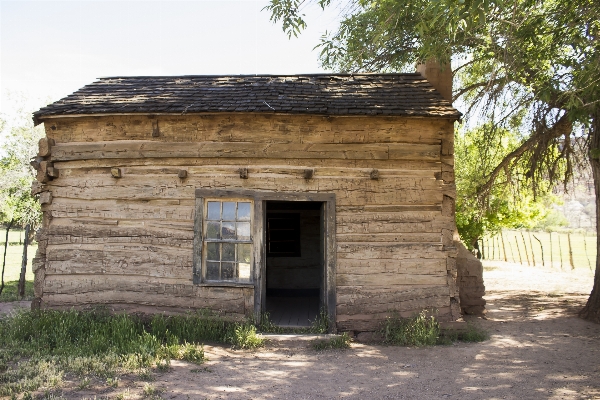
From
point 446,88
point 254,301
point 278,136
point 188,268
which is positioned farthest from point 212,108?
point 446,88

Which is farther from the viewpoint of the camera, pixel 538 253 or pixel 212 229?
pixel 538 253

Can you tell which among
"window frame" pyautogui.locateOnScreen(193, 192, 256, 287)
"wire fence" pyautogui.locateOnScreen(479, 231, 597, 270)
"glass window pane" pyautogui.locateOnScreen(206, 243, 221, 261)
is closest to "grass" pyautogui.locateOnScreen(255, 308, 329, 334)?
"window frame" pyautogui.locateOnScreen(193, 192, 256, 287)

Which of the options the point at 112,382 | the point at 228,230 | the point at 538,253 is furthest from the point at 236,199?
the point at 538,253

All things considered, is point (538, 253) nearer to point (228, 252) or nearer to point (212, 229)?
point (228, 252)

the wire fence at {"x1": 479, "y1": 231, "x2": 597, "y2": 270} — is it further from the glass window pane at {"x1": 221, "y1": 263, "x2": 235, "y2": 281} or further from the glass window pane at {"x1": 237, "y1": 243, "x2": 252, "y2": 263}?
the glass window pane at {"x1": 221, "y1": 263, "x2": 235, "y2": 281}

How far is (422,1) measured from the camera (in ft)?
24.6

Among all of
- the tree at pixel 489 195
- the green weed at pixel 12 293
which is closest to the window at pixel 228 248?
the green weed at pixel 12 293

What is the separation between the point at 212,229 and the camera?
7.99 m

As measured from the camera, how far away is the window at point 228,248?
7.96 meters

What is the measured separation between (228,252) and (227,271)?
31cm

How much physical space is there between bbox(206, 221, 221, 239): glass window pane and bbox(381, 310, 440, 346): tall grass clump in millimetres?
3029

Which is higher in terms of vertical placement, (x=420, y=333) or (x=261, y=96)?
(x=261, y=96)

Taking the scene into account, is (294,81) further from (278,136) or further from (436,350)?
(436,350)

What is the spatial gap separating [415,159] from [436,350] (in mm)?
2941
